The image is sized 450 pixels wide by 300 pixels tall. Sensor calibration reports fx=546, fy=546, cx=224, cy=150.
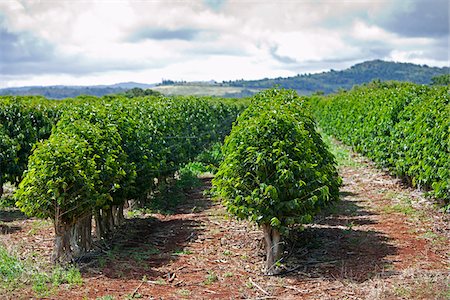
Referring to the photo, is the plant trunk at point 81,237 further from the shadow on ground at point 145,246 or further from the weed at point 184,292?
the weed at point 184,292

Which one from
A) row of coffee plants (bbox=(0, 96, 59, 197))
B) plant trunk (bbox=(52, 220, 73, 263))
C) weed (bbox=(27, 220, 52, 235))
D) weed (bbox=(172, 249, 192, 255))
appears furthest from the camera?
row of coffee plants (bbox=(0, 96, 59, 197))

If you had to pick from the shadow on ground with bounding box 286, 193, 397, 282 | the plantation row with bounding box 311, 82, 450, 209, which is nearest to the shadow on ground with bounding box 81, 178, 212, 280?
the shadow on ground with bounding box 286, 193, 397, 282

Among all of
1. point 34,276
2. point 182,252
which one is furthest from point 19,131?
point 34,276

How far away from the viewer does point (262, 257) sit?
9.14 m

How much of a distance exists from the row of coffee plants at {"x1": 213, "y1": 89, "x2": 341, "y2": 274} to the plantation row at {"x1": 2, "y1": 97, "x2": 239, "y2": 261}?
7.16 ft

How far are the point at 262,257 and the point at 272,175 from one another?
1.63 metres

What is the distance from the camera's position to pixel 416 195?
44.5ft

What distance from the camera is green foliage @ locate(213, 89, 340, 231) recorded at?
8.06 meters

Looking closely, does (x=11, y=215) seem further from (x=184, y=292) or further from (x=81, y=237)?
(x=184, y=292)

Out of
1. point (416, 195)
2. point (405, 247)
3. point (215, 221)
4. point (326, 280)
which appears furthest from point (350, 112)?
point (326, 280)

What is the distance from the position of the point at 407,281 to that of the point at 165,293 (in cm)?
339

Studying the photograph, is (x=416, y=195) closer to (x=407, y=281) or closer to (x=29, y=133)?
(x=407, y=281)

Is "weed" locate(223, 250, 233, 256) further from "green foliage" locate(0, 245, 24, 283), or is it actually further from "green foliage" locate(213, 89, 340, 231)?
"green foliage" locate(0, 245, 24, 283)

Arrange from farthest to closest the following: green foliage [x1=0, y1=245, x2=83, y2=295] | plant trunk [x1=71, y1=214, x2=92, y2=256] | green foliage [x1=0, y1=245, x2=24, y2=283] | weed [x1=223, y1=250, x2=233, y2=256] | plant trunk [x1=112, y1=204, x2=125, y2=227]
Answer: plant trunk [x1=112, y1=204, x2=125, y2=227], weed [x1=223, y1=250, x2=233, y2=256], plant trunk [x1=71, y1=214, x2=92, y2=256], green foliage [x1=0, y1=245, x2=24, y2=283], green foliage [x1=0, y1=245, x2=83, y2=295]
